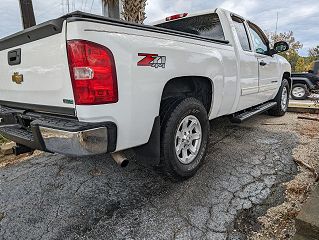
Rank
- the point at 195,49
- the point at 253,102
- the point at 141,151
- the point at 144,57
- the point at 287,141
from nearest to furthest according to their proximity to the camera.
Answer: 1. the point at 144,57
2. the point at 141,151
3. the point at 195,49
4. the point at 287,141
5. the point at 253,102

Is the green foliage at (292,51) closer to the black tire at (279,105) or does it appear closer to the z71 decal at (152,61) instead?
the black tire at (279,105)

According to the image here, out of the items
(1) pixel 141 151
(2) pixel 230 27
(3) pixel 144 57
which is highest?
(2) pixel 230 27

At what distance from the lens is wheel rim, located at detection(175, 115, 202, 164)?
276 centimetres

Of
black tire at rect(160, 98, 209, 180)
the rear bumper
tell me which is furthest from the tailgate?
black tire at rect(160, 98, 209, 180)

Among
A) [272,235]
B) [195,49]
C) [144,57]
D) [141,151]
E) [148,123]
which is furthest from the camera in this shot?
[195,49]

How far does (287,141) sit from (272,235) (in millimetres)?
2506

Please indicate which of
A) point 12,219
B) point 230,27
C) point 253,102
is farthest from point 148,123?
point 253,102

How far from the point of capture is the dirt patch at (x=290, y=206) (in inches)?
79.2

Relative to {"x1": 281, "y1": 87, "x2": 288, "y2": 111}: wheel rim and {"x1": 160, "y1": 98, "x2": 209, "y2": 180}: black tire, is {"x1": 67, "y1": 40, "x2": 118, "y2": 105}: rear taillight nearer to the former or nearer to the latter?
{"x1": 160, "y1": 98, "x2": 209, "y2": 180}: black tire

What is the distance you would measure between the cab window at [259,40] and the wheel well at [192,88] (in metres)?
1.78

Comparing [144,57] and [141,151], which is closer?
[144,57]

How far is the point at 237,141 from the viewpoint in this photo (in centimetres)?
418

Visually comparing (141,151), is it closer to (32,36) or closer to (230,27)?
(32,36)

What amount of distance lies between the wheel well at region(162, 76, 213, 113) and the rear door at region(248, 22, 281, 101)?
5.42 ft
